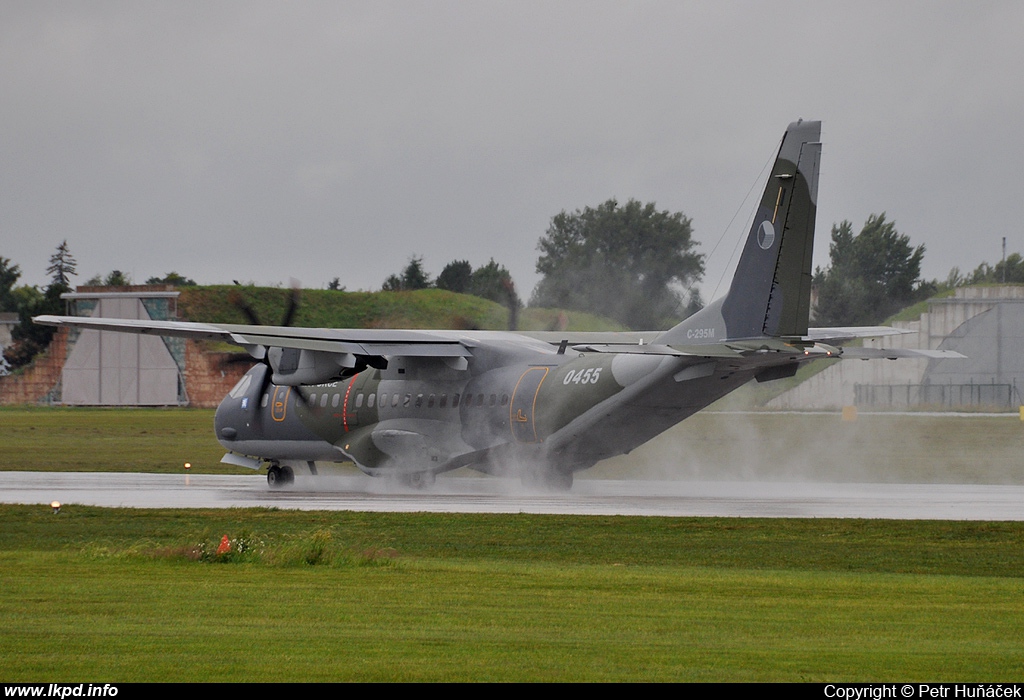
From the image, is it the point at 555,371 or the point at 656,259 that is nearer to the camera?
the point at 555,371

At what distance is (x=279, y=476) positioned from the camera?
33.2m

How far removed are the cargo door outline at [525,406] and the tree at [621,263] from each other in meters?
20.9

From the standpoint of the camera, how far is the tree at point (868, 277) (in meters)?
64.7

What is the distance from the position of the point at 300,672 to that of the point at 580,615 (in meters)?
3.73

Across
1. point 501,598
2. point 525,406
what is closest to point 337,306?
point 525,406

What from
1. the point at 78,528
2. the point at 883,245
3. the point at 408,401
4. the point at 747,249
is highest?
the point at 883,245

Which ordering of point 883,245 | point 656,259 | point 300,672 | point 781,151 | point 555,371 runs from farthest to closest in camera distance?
1. point 883,245
2. point 656,259
3. point 555,371
4. point 781,151
5. point 300,672

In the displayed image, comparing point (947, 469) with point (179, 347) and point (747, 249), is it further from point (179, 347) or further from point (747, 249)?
point (179, 347)

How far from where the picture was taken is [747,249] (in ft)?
84.0

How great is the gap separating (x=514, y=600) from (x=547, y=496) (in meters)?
15.1

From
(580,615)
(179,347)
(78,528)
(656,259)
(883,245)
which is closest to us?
(580,615)

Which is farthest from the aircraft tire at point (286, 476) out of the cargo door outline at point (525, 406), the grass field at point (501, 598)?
the grass field at point (501, 598)

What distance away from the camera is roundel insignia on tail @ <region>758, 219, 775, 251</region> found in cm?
2511
